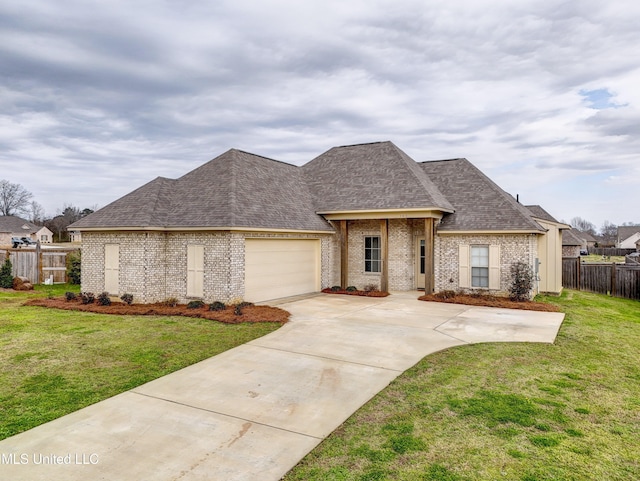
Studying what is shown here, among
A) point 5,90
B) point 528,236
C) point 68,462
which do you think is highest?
point 5,90

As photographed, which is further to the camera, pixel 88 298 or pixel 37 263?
pixel 37 263

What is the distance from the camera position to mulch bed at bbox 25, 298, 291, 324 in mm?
10919

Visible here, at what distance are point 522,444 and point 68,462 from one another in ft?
15.8

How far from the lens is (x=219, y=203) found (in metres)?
13.5

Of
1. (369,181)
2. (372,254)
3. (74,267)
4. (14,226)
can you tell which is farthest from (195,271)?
(14,226)

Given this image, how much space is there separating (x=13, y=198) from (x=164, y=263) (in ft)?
263

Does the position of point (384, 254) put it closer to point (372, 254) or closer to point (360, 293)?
point (372, 254)

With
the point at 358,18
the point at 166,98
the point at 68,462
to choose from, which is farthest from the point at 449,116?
the point at 68,462

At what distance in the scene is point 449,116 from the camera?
2198 centimetres

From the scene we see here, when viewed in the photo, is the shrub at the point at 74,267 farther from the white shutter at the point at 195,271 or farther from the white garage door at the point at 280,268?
the white garage door at the point at 280,268

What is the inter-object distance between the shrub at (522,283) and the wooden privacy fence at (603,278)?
21.3 feet

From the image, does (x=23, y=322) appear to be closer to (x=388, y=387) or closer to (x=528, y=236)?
(x=388, y=387)

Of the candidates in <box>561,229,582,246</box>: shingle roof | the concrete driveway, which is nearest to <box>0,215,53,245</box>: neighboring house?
the concrete driveway

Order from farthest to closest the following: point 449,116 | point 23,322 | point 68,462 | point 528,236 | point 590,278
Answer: point 449,116 < point 590,278 < point 528,236 < point 23,322 < point 68,462
